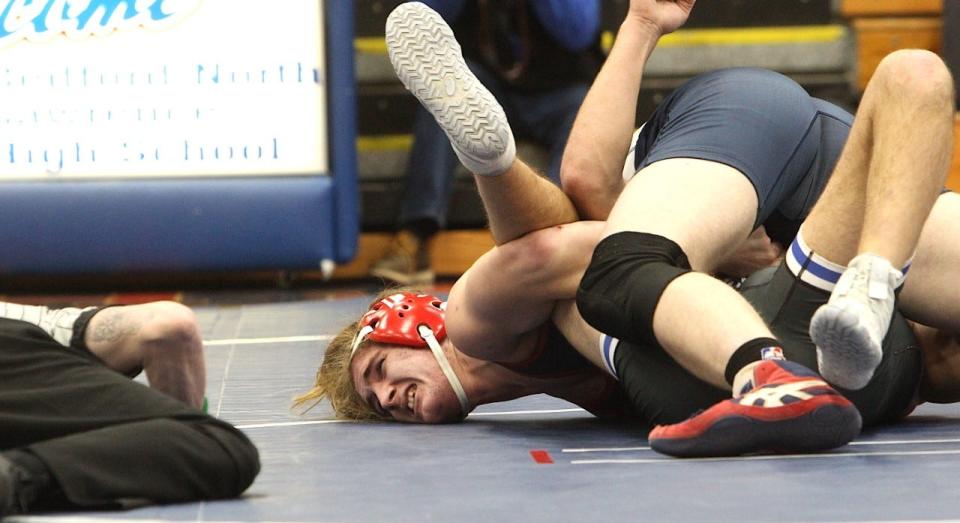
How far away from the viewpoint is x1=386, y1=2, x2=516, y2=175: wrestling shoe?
6.90 ft

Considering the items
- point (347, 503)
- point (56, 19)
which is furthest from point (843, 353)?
point (56, 19)

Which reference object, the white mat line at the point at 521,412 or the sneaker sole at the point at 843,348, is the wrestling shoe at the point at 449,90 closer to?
the sneaker sole at the point at 843,348

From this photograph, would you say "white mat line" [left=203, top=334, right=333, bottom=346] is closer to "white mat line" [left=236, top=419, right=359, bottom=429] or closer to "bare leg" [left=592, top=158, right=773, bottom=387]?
"white mat line" [left=236, top=419, right=359, bottom=429]

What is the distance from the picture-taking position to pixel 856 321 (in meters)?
1.83

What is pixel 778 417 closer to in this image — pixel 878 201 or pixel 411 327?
pixel 878 201

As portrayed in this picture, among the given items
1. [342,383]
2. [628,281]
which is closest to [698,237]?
[628,281]

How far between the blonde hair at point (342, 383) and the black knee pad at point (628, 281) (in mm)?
577

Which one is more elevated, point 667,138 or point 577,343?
point 667,138

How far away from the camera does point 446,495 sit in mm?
1865

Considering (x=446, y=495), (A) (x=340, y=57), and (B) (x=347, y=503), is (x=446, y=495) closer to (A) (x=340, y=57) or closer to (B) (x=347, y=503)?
(B) (x=347, y=503)

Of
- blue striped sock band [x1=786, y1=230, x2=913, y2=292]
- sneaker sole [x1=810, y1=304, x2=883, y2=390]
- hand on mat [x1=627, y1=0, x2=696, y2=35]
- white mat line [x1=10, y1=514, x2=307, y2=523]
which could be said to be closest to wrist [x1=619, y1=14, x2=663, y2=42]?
hand on mat [x1=627, y1=0, x2=696, y2=35]

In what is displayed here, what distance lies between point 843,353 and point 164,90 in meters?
3.68

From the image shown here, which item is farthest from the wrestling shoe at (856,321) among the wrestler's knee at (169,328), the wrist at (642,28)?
the wrestler's knee at (169,328)

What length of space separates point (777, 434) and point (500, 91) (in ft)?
12.1
